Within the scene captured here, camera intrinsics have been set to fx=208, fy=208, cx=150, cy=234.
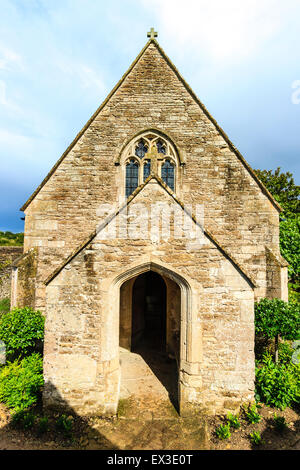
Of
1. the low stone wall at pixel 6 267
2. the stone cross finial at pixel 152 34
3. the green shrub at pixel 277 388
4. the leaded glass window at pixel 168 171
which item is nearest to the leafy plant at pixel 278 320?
the green shrub at pixel 277 388

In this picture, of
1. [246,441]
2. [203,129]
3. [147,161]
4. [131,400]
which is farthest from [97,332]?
[203,129]

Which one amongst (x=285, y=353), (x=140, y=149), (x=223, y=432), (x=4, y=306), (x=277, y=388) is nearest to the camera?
(x=223, y=432)

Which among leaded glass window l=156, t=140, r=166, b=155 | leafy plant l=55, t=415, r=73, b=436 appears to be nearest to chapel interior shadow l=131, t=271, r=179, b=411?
leafy plant l=55, t=415, r=73, b=436

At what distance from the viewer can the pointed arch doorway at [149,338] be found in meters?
6.28

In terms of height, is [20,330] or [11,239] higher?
[11,239]

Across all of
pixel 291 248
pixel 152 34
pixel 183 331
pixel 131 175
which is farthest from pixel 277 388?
pixel 152 34

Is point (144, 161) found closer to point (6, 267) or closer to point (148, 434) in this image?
point (148, 434)

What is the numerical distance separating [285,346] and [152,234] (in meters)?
7.26

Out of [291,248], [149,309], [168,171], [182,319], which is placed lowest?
[149,309]

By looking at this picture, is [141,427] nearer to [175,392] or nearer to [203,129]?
[175,392]

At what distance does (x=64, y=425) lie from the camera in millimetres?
4609

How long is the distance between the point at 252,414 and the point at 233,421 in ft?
1.67

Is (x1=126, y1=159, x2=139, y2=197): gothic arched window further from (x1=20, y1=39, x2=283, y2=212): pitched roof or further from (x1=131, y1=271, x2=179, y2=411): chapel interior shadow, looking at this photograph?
(x1=131, y1=271, x2=179, y2=411): chapel interior shadow

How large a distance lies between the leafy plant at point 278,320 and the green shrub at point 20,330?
23.5 ft
